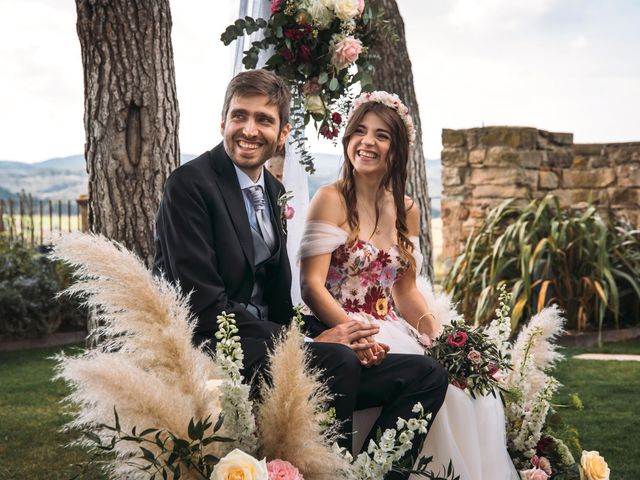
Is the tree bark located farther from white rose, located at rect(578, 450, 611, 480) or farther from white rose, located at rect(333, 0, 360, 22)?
white rose, located at rect(578, 450, 611, 480)

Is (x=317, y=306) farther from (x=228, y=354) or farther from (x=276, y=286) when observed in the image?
(x=228, y=354)

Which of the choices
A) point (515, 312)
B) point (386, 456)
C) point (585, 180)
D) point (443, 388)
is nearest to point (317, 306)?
point (443, 388)

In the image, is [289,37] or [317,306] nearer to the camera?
[317,306]

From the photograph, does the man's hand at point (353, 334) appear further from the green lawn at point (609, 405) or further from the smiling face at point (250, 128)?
the green lawn at point (609, 405)

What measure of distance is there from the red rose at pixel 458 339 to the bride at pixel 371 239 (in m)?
0.17

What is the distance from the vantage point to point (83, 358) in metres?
1.79

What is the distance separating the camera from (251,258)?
291cm

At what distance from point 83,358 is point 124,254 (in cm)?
24

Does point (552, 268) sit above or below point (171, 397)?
below

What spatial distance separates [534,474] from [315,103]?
6.33 feet

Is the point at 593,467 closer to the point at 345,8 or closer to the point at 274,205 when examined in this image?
the point at 274,205

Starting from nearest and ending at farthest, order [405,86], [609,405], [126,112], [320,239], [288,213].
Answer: [320,239]
[288,213]
[126,112]
[405,86]
[609,405]

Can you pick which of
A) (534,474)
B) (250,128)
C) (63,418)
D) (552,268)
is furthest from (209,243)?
(552,268)

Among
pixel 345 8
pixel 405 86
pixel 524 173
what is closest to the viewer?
pixel 345 8
